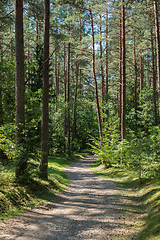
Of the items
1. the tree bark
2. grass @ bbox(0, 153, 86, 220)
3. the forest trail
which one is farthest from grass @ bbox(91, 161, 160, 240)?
the tree bark

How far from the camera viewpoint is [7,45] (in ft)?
95.2

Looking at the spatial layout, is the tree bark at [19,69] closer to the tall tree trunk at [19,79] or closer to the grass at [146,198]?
the tall tree trunk at [19,79]

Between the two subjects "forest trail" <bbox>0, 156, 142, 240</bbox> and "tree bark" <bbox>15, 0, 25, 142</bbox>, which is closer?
"forest trail" <bbox>0, 156, 142, 240</bbox>

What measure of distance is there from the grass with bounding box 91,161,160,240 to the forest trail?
30 cm

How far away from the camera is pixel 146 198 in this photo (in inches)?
313

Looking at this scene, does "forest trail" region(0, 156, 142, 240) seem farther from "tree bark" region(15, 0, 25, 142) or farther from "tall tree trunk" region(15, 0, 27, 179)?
"tree bark" region(15, 0, 25, 142)

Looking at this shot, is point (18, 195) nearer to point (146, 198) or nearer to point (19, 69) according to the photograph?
point (146, 198)

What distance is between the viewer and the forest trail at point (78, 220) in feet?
16.9

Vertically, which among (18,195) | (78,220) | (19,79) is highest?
(19,79)

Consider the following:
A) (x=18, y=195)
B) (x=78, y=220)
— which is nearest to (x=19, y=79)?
(x=18, y=195)

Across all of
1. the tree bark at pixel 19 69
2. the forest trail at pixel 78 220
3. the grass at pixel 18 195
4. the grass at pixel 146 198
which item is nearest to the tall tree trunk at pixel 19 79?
the tree bark at pixel 19 69

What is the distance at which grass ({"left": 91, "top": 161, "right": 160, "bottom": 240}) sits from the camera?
4953 mm

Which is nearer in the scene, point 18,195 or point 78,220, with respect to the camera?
point 78,220

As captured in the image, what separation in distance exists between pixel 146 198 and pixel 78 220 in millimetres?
2900
